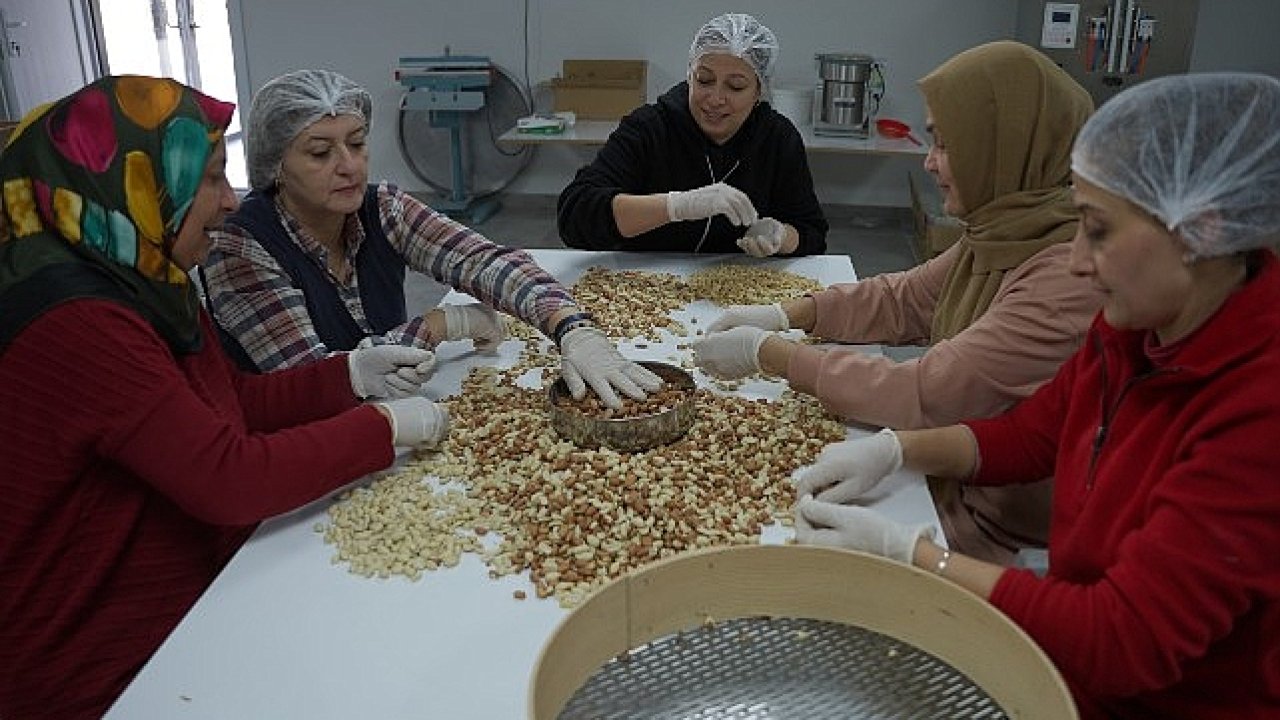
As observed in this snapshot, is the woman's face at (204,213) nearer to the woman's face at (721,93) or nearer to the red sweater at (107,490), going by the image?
the red sweater at (107,490)

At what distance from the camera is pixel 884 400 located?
1.59m

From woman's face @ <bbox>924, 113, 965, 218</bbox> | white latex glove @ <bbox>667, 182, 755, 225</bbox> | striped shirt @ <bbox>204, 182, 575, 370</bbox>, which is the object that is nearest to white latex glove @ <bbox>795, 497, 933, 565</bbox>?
woman's face @ <bbox>924, 113, 965, 218</bbox>

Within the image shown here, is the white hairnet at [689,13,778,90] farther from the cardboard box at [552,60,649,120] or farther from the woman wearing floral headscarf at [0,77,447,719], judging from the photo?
the cardboard box at [552,60,649,120]

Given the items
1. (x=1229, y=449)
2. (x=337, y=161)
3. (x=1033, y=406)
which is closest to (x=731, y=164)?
(x=337, y=161)

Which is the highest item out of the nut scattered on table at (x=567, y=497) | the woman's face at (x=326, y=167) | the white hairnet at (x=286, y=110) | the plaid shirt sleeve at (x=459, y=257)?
the white hairnet at (x=286, y=110)

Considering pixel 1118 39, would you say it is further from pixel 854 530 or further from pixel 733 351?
pixel 854 530

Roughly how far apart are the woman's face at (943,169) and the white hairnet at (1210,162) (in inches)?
26.7

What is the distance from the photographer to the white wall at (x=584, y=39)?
17.5ft

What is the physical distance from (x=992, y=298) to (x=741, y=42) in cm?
123

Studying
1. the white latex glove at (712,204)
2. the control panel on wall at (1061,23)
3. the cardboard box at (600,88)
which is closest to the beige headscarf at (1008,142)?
the white latex glove at (712,204)

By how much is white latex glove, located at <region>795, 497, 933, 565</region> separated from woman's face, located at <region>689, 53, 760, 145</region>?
1624 mm

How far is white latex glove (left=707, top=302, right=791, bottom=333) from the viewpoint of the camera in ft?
6.61

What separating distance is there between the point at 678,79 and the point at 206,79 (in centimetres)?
387

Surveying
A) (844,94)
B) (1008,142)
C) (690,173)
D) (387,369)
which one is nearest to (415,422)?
(387,369)
